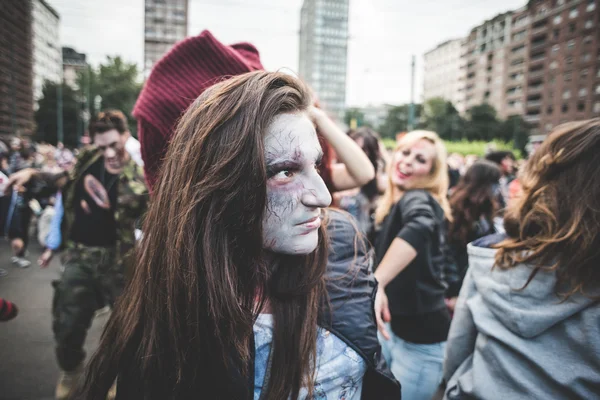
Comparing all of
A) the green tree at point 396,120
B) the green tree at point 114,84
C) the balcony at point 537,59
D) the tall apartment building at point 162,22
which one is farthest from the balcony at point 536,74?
the green tree at point 114,84

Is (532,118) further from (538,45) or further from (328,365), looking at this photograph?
(328,365)

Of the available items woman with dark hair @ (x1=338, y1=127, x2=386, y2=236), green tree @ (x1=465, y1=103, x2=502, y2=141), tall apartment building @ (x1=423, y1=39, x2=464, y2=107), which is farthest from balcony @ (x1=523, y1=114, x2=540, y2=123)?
woman with dark hair @ (x1=338, y1=127, x2=386, y2=236)

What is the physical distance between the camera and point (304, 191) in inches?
36.8

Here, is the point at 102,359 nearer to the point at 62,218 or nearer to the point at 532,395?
the point at 532,395

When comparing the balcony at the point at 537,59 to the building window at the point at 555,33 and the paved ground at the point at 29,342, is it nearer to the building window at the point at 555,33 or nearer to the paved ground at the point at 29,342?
the building window at the point at 555,33

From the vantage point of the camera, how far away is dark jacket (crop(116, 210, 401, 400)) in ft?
2.86

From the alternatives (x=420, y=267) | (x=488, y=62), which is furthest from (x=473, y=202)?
(x=488, y=62)

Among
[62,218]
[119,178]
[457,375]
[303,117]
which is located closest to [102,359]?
[303,117]

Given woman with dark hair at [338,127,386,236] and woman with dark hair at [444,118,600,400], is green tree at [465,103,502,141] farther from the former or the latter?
woman with dark hair at [444,118,600,400]

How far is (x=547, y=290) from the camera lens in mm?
1178

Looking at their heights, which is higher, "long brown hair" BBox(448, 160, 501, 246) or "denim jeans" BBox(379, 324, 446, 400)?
"long brown hair" BBox(448, 160, 501, 246)

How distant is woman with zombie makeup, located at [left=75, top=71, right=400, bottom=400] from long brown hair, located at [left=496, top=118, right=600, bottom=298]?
72 centimetres

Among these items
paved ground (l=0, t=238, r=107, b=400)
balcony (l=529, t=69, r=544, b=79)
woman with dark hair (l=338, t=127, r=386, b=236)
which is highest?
balcony (l=529, t=69, r=544, b=79)

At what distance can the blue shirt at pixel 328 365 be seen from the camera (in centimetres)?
96
